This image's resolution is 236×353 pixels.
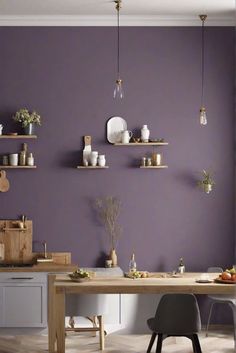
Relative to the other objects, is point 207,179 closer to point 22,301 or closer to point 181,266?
point 181,266

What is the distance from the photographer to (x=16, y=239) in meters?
7.02

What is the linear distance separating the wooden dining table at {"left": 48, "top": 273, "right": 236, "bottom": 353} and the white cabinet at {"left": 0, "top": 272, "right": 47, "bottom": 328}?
2.53ft

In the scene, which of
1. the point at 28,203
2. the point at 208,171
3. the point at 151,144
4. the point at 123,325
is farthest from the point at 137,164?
the point at 123,325

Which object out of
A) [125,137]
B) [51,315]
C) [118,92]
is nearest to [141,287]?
[51,315]

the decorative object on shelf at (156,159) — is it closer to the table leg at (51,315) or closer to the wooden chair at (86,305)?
the wooden chair at (86,305)

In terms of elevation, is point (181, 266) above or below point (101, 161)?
below

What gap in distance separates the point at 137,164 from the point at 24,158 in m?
1.16

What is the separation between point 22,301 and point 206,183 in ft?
7.17

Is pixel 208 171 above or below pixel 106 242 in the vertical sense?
above

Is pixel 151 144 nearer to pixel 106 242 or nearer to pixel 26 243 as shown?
pixel 106 242

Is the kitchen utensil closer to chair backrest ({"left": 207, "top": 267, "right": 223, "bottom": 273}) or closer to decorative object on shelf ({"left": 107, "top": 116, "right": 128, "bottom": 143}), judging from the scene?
decorative object on shelf ({"left": 107, "top": 116, "right": 128, "bottom": 143})

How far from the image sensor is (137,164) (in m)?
7.06

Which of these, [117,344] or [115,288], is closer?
[115,288]

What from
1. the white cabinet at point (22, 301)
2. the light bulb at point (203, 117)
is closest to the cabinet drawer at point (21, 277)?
the white cabinet at point (22, 301)
